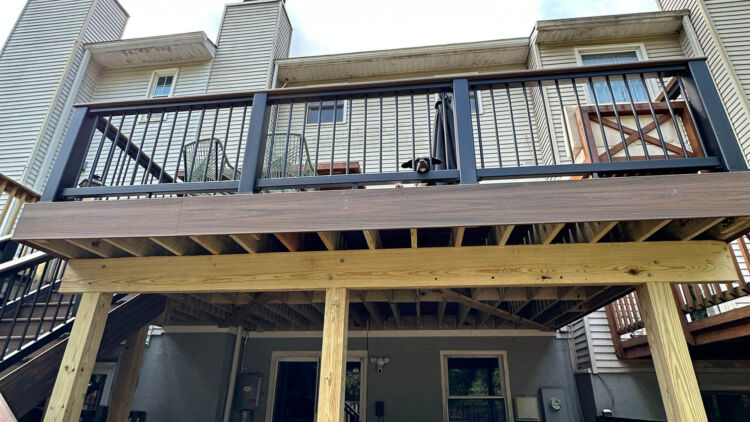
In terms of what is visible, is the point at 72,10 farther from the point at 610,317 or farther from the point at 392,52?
the point at 610,317

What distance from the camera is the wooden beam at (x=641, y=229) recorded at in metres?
2.17

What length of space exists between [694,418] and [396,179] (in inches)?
75.8

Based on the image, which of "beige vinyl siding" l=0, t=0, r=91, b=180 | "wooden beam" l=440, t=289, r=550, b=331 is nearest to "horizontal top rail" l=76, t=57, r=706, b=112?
"wooden beam" l=440, t=289, r=550, b=331

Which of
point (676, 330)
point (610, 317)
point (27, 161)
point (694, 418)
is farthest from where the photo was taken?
point (27, 161)

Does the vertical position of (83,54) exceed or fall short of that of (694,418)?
it exceeds it

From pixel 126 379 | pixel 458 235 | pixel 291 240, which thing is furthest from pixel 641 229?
pixel 126 379

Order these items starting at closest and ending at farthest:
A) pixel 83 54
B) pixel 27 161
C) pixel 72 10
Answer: pixel 27 161
pixel 83 54
pixel 72 10

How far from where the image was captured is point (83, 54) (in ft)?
26.1

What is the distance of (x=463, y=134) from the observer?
7.69 feet

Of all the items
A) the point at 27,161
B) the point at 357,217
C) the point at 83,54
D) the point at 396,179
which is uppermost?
the point at 83,54

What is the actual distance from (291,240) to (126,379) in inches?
125

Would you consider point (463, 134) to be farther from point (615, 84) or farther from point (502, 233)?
point (615, 84)


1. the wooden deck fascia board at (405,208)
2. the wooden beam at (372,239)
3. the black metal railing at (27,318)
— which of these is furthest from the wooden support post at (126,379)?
the wooden beam at (372,239)

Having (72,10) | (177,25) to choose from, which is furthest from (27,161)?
(177,25)
